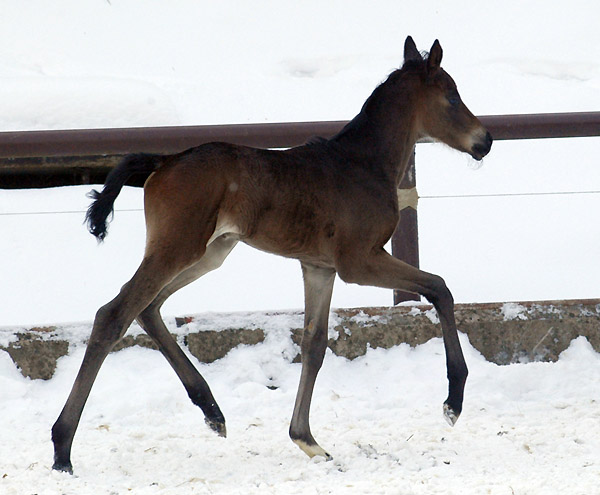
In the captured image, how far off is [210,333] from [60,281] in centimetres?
177

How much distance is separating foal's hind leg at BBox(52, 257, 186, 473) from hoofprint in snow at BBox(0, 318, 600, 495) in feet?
0.47

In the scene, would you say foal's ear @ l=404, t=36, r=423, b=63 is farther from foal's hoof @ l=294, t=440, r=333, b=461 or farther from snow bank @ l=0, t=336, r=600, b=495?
foal's hoof @ l=294, t=440, r=333, b=461

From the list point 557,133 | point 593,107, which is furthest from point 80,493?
point 593,107

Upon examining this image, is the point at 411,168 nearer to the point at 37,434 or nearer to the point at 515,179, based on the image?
the point at 37,434

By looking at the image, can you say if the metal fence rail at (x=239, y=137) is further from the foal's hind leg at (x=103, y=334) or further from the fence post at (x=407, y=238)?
the foal's hind leg at (x=103, y=334)

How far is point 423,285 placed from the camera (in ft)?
13.4

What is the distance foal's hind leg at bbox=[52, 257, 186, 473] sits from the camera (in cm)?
373

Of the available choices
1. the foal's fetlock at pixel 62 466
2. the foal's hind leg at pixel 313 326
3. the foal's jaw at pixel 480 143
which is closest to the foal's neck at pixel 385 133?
the foal's jaw at pixel 480 143

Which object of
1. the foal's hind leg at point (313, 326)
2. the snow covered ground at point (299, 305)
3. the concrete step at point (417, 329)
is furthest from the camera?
the concrete step at point (417, 329)

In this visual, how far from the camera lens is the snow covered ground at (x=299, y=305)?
3.90 m

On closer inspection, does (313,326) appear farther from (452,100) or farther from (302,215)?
(452,100)

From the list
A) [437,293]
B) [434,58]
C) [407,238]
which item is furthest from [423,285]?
[407,238]

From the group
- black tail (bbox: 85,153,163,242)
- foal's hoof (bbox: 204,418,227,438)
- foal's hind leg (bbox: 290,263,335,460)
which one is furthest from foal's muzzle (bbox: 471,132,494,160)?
foal's hoof (bbox: 204,418,227,438)

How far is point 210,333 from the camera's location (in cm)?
529
